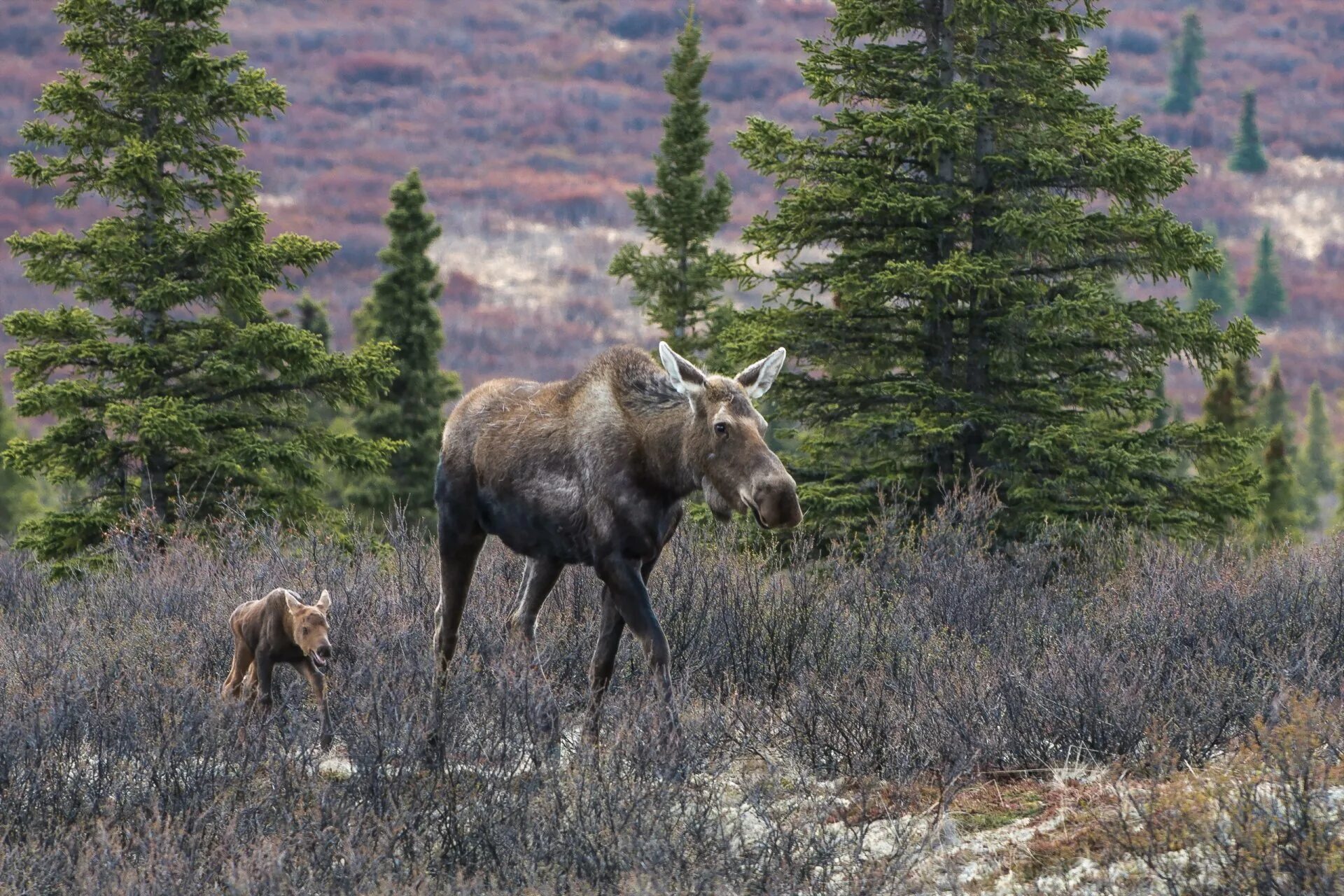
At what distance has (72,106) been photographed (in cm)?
1636

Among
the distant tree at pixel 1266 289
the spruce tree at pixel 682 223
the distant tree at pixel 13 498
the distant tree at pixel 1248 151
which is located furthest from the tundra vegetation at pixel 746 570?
the distant tree at pixel 1248 151

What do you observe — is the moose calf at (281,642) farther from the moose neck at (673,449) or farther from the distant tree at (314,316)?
the distant tree at (314,316)

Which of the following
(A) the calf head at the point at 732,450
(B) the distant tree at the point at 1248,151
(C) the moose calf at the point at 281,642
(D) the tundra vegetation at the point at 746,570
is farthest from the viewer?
(B) the distant tree at the point at 1248,151

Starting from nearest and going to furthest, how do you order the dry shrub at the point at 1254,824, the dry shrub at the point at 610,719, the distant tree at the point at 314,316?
the dry shrub at the point at 1254,824 → the dry shrub at the point at 610,719 → the distant tree at the point at 314,316

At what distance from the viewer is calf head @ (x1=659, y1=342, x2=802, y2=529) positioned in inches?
265

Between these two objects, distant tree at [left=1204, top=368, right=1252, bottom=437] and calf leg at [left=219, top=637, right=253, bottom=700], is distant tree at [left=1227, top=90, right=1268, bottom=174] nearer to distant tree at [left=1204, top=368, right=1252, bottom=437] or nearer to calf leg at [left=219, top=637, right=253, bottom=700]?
distant tree at [left=1204, top=368, right=1252, bottom=437]

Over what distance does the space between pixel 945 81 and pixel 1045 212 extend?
2130 millimetres

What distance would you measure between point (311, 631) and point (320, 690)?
1.15 feet

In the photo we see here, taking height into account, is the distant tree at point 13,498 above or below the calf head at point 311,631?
below

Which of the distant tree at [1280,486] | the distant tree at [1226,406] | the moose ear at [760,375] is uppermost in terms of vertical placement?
the moose ear at [760,375]

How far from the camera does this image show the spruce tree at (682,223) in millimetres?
25031

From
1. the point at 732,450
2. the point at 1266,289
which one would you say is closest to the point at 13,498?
the point at 732,450

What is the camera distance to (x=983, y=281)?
49.4 feet

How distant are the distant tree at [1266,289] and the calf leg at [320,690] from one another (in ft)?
440
